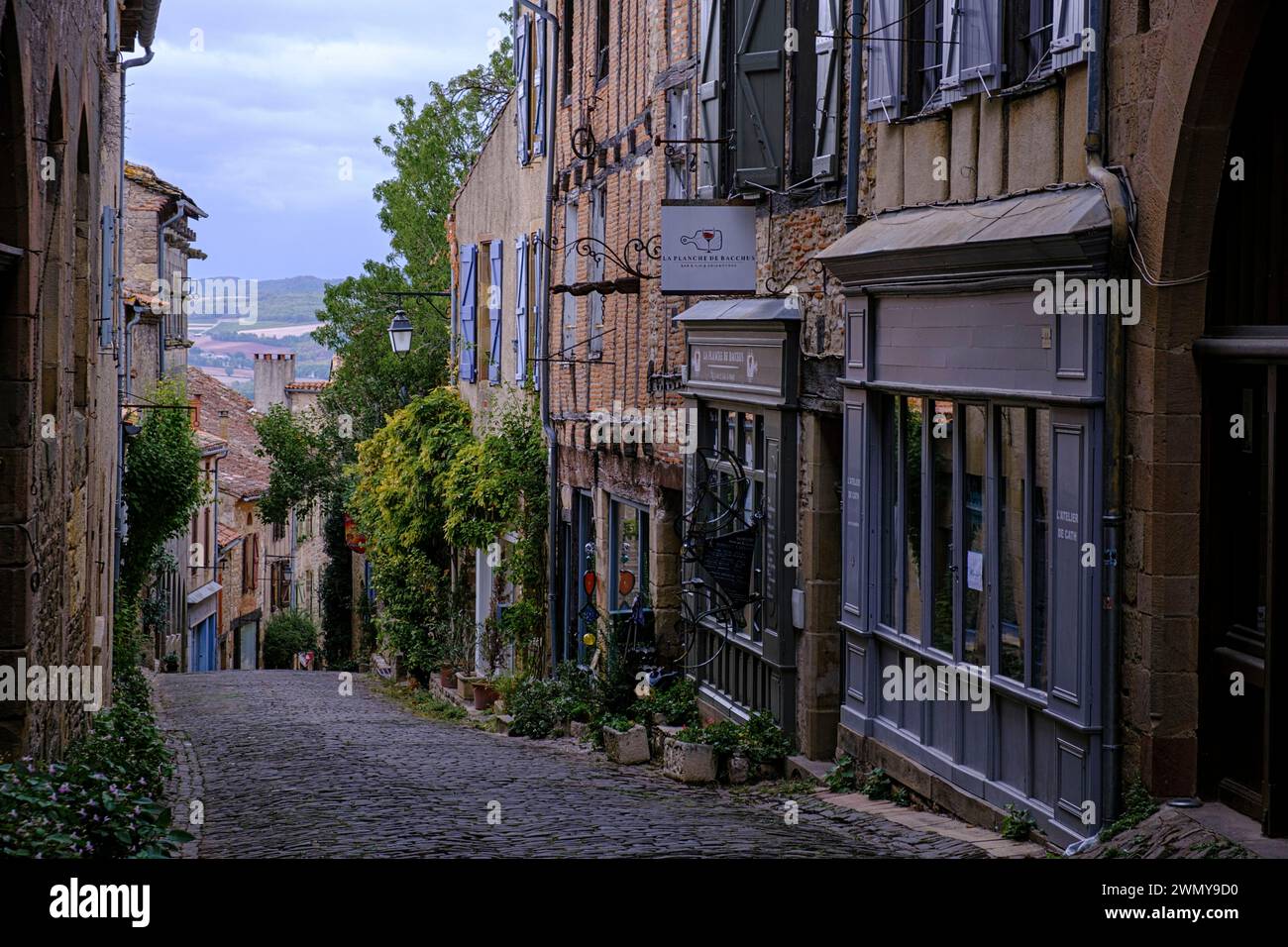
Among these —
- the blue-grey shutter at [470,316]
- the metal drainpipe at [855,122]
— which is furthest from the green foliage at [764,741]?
the blue-grey shutter at [470,316]

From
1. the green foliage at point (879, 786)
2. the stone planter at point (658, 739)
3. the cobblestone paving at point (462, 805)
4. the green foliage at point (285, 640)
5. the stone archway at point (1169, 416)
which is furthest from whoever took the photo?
the green foliage at point (285, 640)

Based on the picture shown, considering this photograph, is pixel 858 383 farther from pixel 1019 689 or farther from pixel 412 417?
pixel 412 417

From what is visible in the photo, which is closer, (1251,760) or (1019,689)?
(1251,760)

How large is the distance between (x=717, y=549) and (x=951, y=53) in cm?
431

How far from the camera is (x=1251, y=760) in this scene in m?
6.69

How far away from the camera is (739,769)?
10.9 m

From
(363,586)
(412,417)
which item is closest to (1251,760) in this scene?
(412,417)

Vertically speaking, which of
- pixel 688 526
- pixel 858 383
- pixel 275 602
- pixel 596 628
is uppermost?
pixel 858 383

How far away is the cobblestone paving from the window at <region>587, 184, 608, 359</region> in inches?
160

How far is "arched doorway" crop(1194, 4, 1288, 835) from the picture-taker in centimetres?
636

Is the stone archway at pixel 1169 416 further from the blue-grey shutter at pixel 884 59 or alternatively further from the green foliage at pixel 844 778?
the green foliage at pixel 844 778

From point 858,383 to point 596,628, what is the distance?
600 centimetres

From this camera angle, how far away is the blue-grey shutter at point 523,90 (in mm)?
20000

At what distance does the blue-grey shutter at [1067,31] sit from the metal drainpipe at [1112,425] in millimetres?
154
